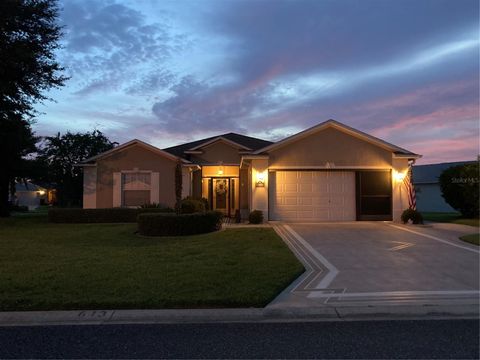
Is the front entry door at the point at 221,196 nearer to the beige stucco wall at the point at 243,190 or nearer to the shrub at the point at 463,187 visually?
the beige stucco wall at the point at 243,190

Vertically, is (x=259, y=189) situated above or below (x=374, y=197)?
above

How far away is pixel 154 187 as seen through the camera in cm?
2197

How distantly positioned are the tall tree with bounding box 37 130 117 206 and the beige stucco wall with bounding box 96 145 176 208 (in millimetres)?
16729

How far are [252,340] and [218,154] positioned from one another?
64.9 ft

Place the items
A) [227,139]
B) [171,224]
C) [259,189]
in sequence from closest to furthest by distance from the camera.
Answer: [171,224]
[259,189]
[227,139]

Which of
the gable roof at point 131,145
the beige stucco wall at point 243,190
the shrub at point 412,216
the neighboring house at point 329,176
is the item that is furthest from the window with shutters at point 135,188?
the shrub at point 412,216

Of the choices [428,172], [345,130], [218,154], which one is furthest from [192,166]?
[428,172]

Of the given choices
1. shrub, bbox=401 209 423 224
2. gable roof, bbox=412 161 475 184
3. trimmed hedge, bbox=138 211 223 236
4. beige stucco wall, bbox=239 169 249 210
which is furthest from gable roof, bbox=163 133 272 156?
gable roof, bbox=412 161 475 184

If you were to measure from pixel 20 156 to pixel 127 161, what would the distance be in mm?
9661

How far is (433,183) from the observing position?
37.2 metres

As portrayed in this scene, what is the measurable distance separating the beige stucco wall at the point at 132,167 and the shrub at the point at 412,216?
37.1ft

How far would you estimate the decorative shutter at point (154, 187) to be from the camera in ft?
72.0

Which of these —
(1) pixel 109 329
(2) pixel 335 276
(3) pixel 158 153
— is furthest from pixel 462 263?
(3) pixel 158 153

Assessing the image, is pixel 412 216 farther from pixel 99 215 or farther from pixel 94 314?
pixel 94 314
